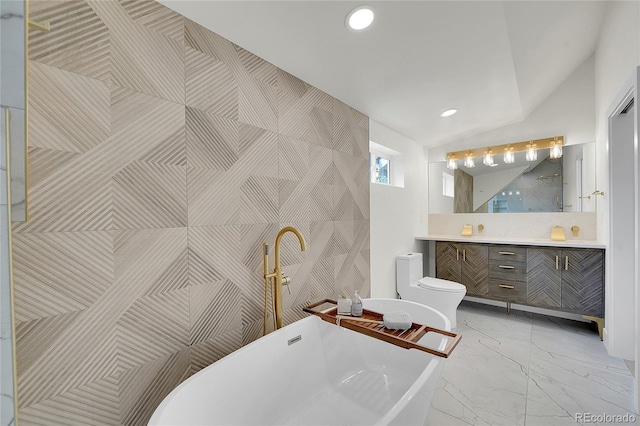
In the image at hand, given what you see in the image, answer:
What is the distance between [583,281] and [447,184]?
72.1 inches

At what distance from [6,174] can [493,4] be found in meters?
2.31

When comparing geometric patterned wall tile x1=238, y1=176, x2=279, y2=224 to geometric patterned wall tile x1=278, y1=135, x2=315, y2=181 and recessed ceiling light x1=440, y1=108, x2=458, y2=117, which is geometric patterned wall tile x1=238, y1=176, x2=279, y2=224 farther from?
recessed ceiling light x1=440, y1=108, x2=458, y2=117

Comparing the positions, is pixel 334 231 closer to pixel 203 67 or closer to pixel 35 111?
pixel 203 67

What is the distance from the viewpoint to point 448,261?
3551 millimetres

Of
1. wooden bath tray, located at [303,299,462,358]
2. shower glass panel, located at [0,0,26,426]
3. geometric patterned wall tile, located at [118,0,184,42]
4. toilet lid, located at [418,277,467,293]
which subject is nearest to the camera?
shower glass panel, located at [0,0,26,426]

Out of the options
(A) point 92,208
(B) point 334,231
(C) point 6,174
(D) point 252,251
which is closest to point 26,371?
(A) point 92,208

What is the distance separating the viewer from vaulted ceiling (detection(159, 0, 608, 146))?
147 cm

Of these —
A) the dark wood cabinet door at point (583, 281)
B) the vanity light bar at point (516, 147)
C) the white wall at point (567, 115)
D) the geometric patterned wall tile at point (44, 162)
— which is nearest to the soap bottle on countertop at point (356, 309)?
the geometric patterned wall tile at point (44, 162)

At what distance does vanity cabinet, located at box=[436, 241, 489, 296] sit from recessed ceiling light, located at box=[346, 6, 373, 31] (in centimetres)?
283

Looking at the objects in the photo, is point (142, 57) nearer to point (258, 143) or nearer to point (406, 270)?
point (258, 143)

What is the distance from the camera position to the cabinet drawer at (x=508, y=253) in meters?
3.08

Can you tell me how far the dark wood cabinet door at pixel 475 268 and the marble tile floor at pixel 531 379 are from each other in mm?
497

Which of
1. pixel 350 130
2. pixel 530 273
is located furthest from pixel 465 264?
pixel 350 130

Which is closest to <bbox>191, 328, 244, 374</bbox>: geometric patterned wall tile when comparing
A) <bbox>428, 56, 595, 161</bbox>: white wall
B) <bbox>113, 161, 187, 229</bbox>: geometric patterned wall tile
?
<bbox>113, 161, 187, 229</bbox>: geometric patterned wall tile
